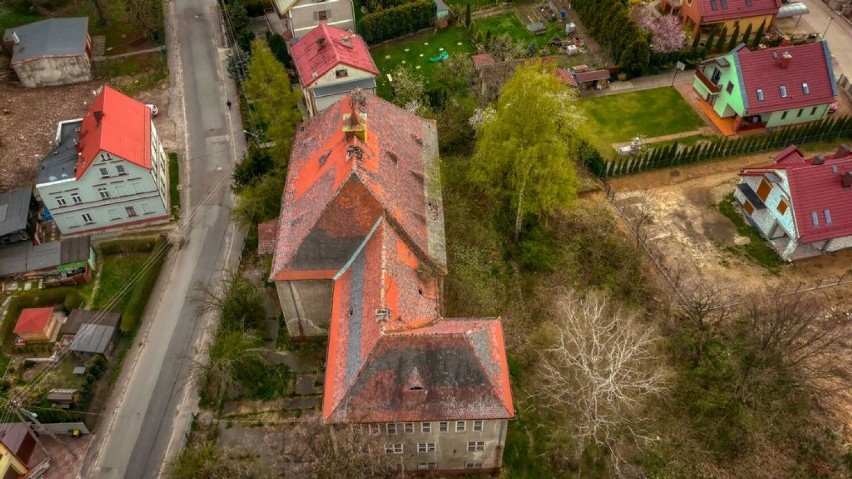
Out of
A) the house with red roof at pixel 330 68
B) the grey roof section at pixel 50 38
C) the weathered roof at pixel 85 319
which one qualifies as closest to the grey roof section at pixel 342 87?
the house with red roof at pixel 330 68

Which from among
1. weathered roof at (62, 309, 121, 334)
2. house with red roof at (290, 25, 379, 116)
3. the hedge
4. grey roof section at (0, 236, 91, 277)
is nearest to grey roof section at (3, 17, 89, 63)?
house with red roof at (290, 25, 379, 116)

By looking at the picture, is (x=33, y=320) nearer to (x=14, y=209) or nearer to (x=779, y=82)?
(x=14, y=209)

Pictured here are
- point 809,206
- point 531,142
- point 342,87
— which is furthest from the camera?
point 342,87

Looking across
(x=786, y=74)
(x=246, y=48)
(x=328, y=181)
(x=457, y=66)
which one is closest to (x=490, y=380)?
(x=328, y=181)

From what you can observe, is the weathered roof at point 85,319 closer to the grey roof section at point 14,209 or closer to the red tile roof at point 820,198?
the grey roof section at point 14,209

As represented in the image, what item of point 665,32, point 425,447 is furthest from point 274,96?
point 665,32

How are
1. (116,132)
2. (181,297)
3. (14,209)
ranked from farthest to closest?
(14,209) < (116,132) < (181,297)
